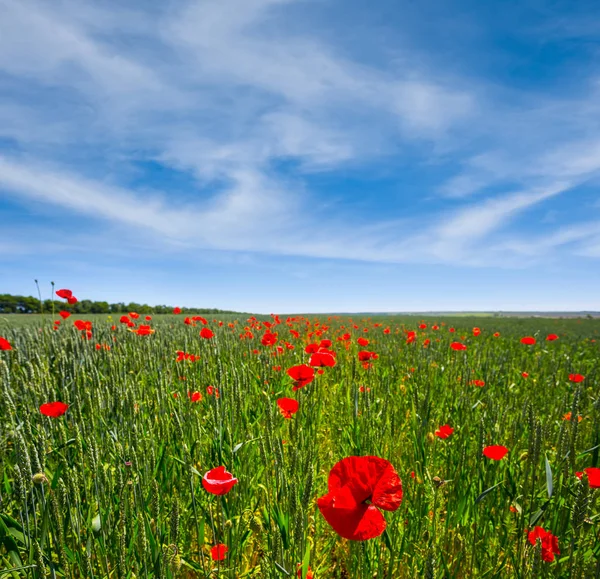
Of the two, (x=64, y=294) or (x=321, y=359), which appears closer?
(x=321, y=359)

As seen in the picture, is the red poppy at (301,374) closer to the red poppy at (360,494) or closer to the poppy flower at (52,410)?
the red poppy at (360,494)

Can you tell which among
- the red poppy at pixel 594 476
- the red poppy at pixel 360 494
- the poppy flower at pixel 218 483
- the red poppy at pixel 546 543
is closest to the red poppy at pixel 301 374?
the poppy flower at pixel 218 483

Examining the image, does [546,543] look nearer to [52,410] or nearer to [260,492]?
[260,492]

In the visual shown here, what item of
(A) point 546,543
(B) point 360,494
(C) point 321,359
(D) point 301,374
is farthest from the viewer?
(C) point 321,359

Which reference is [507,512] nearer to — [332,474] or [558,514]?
[558,514]

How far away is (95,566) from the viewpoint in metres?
1.78

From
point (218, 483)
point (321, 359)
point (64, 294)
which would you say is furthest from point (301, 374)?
point (64, 294)

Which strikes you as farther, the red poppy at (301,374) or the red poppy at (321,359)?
the red poppy at (321,359)

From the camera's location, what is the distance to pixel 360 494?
0.97m

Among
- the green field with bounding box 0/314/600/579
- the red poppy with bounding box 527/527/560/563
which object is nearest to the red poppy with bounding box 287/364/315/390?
the green field with bounding box 0/314/600/579

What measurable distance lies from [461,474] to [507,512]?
13.7 inches

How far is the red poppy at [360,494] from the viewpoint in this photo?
3.10ft

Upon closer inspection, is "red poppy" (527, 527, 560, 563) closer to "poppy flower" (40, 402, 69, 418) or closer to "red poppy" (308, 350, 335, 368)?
"red poppy" (308, 350, 335, 368)

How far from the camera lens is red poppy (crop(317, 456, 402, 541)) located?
0.94 metres
